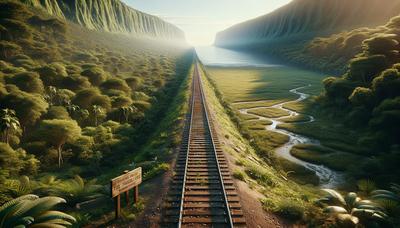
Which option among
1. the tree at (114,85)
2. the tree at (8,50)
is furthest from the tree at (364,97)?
the tree at (8,50)

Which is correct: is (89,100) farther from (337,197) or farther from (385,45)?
(385,45)

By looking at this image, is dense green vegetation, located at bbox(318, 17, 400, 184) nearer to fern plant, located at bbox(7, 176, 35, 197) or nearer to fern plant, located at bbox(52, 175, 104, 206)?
fern plant, located at bbox(52, 175, 104, 206)

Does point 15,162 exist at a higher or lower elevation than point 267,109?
higher

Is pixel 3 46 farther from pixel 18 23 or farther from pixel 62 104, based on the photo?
pixel 62 104

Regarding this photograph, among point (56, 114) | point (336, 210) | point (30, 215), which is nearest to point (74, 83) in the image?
point (56, 114)

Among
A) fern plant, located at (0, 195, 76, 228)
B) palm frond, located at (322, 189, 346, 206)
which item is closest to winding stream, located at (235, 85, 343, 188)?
palm frond, located at (322, 189, 346, 206)

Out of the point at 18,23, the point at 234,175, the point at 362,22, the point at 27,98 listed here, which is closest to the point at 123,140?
the point at 27,98

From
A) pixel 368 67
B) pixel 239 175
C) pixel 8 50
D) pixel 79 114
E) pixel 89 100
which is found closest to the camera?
pixel 239 175
